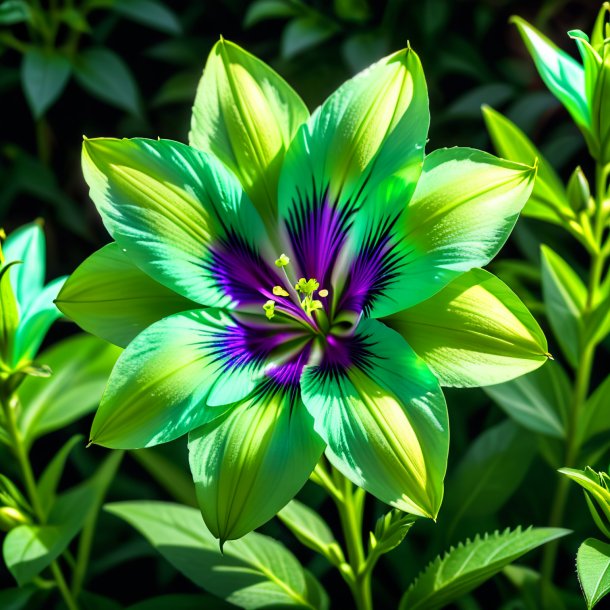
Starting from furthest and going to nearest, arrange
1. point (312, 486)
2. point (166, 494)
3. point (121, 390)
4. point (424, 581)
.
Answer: point (166, 494), point (312, 486), point (424, 581), point (121, 390)

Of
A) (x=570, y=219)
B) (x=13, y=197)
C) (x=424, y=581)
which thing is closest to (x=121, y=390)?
(x=424, y=581)

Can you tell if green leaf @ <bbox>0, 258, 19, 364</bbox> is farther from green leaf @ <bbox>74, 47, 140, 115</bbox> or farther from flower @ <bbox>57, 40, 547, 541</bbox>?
green leaf @ <bbox>74, 47, 140, 115</bbox>

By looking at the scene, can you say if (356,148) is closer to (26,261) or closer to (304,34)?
(26,261)

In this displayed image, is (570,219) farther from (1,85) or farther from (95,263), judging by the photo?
(1,85)

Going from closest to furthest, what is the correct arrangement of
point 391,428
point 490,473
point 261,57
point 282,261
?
point 391,428
point 282,261
point 490,473
point 261,57

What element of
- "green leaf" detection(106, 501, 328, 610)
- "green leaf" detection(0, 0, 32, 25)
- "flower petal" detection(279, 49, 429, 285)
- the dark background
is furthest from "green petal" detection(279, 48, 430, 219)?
"green leaf" detection(0, 0, 32, 25)

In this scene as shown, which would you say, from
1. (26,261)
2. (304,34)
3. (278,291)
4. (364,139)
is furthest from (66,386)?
(304,34)
